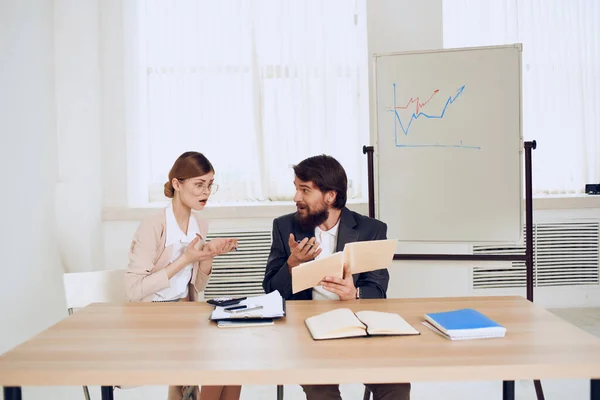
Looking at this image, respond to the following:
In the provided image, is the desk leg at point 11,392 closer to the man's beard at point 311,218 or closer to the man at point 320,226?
the man at point 320,226

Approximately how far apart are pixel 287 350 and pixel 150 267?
3.66ft

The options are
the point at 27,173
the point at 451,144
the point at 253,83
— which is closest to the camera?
the point at 451,144

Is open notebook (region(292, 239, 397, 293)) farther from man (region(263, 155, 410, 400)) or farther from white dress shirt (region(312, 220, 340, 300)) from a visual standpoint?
white dress shirt (region(312, 220, 340, 300))

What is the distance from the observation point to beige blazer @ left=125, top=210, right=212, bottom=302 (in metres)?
2.45

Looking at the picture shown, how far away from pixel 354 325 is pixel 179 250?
1159mm

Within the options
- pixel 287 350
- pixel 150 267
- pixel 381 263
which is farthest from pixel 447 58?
pixel 287 350

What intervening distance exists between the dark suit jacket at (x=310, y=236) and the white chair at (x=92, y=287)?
0.69 meters

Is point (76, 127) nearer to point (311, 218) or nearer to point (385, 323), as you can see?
point (311, 218)

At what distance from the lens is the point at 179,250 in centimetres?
263

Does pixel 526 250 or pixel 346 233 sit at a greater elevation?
pixel 346 233

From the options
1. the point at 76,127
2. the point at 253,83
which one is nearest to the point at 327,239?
the point at 253,83

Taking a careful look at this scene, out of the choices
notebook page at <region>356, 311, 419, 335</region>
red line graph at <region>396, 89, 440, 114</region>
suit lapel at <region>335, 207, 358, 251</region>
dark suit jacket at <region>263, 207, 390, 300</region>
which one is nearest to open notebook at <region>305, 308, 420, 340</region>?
notebook page at <region>356, 311, 419, 335</region>

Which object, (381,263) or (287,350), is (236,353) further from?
(381,263)

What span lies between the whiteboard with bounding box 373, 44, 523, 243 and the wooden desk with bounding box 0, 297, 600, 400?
1286mm
